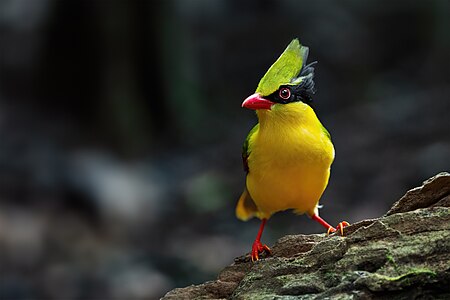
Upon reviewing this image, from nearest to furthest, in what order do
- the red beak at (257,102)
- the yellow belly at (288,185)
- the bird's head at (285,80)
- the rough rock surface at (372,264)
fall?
the rough rock surface at (372,264), the red beak at (257,102), the bird's head at (285,80), the yellow belly at (288,185)

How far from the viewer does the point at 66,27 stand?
1107 centimetres

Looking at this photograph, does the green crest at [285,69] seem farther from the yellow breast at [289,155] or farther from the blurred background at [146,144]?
the blurred background at [146,144]

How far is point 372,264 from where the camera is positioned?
2.96 m

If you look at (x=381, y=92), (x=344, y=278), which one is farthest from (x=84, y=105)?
(x=344, y=278)

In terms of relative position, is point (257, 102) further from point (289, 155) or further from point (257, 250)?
point (257, 250)

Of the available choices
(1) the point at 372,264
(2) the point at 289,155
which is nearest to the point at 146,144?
(2) the point at 289,155

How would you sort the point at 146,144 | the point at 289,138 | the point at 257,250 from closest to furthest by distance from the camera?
→ 1. the point at 289,138
2. the point at 257,250
3. the point at 146,144

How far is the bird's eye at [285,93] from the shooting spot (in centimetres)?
355

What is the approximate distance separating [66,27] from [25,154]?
1.86 metres

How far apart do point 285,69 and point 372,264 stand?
992 mm

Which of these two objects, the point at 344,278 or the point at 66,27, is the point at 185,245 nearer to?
the point at 66,27

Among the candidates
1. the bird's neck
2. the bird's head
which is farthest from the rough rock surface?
the bird's head

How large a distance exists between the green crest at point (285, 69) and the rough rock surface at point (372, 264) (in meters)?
0.69

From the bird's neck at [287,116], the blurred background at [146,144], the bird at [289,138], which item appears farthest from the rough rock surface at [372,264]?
the blurred background at [146,144]
